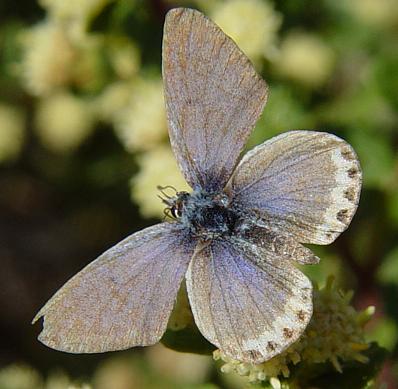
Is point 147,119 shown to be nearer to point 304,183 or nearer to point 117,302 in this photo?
point 304,183

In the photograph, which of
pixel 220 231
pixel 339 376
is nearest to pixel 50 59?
pixel 220 231

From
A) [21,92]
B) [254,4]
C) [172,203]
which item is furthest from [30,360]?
[172,203]

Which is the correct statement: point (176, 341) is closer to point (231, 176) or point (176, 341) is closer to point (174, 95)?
point (231, 176)

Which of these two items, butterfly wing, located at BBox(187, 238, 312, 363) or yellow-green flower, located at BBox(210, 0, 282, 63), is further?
yellow-green flower, located at BBox(210, 0, 282, 63)

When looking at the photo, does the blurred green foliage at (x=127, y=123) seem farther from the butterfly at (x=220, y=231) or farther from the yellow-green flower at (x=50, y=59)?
the butterfly at (x=220, y=231)

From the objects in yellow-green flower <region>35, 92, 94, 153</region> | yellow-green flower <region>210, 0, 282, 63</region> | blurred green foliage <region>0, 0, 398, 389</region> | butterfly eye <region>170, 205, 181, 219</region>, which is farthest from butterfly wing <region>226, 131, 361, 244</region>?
yellow-green flower <region>35, 92, 94, 153</region>

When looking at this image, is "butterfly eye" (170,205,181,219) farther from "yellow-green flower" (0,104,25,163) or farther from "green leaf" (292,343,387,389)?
"yellow-green flower" (0,104,25,163)
